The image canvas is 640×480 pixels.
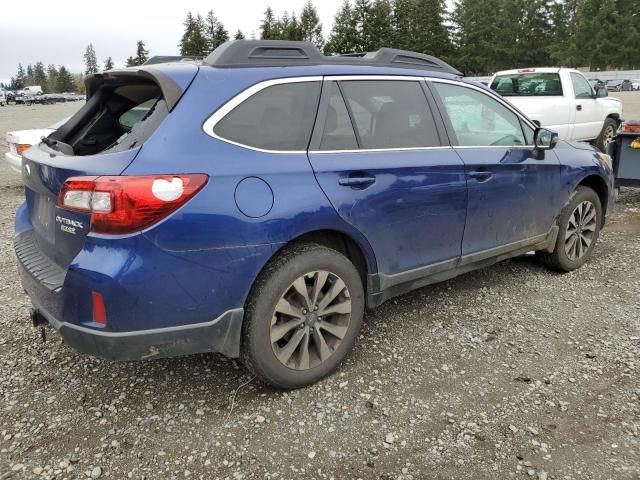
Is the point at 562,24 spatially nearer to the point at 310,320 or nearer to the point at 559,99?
the point at 559,99

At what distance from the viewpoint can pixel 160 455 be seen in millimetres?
2588

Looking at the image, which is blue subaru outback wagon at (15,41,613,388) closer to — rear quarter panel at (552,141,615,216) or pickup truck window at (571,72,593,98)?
rear quarter panel at (552,141,615,216)

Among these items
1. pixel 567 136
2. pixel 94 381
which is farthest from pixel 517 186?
pixel 567 136

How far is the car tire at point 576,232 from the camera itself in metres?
4.73

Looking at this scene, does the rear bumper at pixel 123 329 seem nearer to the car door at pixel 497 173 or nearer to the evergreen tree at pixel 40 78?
the car door at pixel 497 173

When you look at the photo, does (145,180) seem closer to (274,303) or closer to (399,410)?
(274,303)

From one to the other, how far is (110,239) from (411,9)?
76307 millimetres

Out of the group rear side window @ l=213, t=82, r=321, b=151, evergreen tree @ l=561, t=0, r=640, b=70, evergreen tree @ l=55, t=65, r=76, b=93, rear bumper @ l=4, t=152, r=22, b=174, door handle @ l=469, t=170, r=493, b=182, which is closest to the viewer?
rear side window @ l=213, t=82, r=321, b=151

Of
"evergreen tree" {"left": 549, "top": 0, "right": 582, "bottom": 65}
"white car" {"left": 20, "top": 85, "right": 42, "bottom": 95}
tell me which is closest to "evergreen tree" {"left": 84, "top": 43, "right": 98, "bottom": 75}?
"white car" {"left": 20, "top": 85, "right": 42, "bottom": 95}

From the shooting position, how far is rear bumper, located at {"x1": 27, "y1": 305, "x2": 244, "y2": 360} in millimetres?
2486

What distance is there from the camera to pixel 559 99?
9812 mm

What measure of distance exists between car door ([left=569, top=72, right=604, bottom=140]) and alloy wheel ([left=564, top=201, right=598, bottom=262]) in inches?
234

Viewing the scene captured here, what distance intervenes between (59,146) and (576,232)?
13.8 ft

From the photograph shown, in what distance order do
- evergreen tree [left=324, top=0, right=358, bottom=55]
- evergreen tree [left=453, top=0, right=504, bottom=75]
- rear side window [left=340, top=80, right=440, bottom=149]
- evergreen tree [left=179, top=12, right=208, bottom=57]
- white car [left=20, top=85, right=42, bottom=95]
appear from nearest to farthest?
rear side window [left=340, top=80, right=440, bottom=149] → evergreen tree [left=324, top=0, right=358, bottom=55] → evergreen tree [left=453, top=0, right=504, bottom=75] → white car [left=20, top=85, right=42, bottom=95] → evergreen tree [left=179, top=12, right=208, bottom=57]
